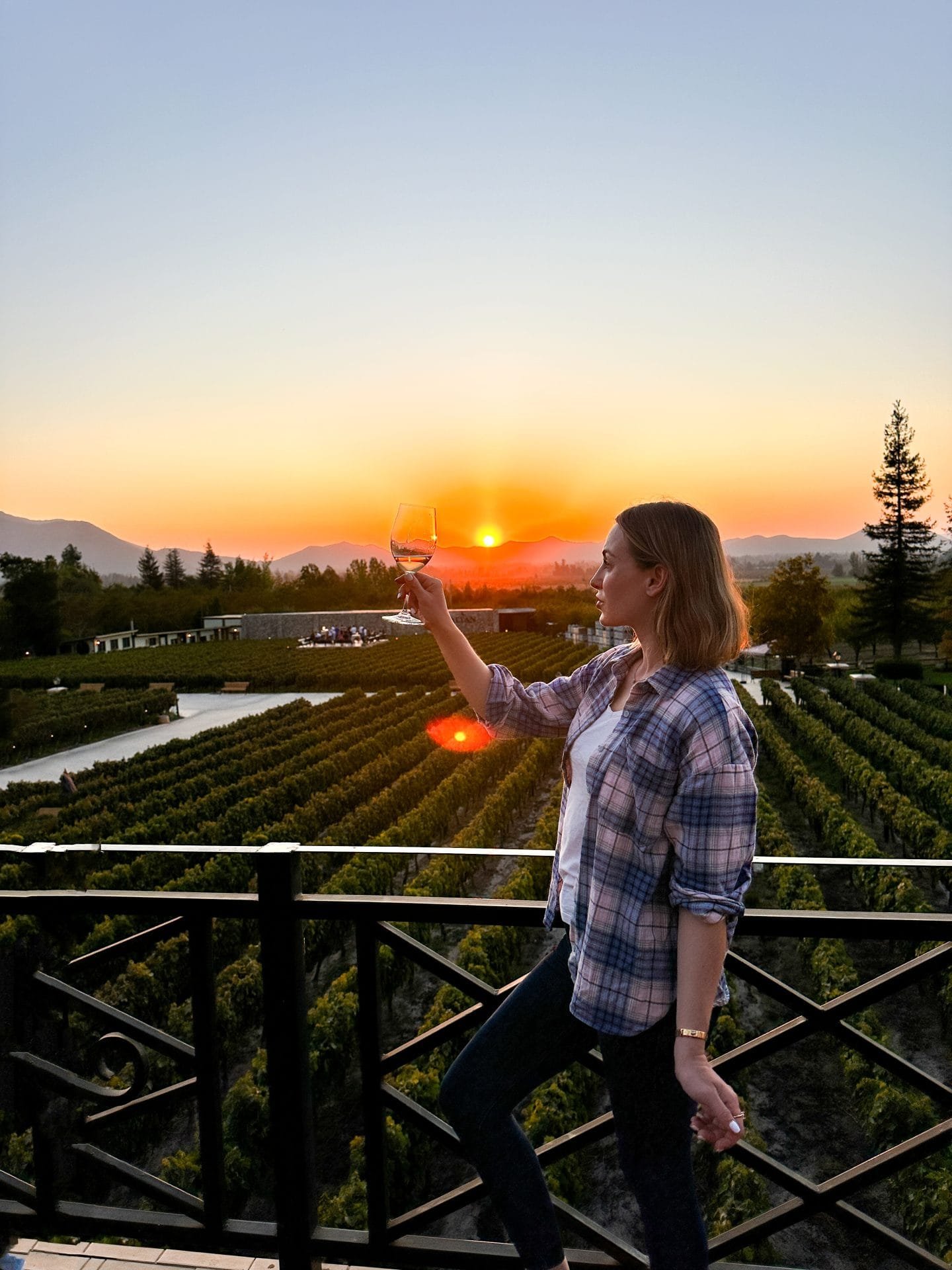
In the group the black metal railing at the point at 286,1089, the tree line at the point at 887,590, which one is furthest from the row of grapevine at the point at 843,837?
the tree line at the point at 887,590

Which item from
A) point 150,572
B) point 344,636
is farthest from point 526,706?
point 150,572

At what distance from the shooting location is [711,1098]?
1230 mm

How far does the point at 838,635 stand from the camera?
57875 mm

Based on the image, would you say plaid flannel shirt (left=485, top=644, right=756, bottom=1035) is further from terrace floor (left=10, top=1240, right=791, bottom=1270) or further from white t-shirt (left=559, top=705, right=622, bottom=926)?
terrace floor (left=10, top=1240, right=791, bottom=1270)

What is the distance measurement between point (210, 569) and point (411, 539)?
101m

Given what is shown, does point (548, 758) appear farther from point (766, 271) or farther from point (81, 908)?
point (766, 271)

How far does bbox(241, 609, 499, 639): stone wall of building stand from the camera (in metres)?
63.5

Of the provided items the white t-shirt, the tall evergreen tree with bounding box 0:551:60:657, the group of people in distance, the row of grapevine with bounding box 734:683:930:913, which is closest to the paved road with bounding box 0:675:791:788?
the row of grapevine with bounding box 734:683:930:913

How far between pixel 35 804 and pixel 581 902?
1791 centimetres

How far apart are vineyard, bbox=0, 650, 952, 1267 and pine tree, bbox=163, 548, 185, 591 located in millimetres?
77337

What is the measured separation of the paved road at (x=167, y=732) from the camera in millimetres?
24688

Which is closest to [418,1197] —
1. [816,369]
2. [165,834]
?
[165,834]

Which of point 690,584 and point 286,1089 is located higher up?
point 690,584

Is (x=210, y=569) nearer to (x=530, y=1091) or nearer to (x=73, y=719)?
(x=73, y=719)
